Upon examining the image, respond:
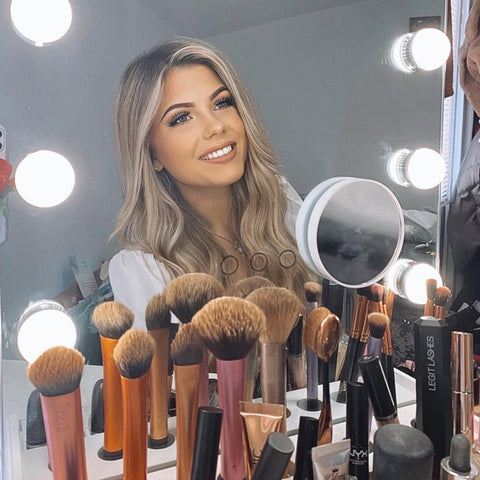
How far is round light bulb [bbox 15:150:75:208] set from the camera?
521mm

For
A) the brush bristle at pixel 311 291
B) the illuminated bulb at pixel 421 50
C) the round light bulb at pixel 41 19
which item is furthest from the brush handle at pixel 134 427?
the illuminated bulb at pixel 421 50

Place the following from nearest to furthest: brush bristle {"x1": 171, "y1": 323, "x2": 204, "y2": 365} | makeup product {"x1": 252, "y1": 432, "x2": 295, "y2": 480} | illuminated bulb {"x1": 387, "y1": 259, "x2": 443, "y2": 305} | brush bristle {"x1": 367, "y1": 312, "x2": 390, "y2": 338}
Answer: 1. makeup product {"x1": 252, "y1": 432, "x2": 295, "y2": 480}
2. brush bristle {"x1": 171, "y1": 323, "x2": 204, "y2": 365}
3. brush bristle {"x1": 367, "y1": 312, "x2": 390, "y2": 338}
4. illuminated bulb {"x1": 387, "y1": 259, "x2": 443, "y2": 305}

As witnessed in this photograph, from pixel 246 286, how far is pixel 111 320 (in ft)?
0.54

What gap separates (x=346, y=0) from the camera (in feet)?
2.09

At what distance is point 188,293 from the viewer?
1.84 feet

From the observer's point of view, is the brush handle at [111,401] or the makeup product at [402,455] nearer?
the makeup product at [402,455]

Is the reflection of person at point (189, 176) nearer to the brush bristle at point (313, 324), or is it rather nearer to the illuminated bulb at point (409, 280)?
the brush bristle at point (313, 324)

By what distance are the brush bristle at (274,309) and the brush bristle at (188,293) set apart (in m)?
0.05

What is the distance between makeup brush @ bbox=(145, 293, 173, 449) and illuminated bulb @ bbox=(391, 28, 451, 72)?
45 centimetres

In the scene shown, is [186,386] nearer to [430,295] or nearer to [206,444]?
[206,444]

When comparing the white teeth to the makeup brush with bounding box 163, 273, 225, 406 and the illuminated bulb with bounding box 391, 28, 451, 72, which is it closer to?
the makeup brush with bounding box 163, 273, 225, 406

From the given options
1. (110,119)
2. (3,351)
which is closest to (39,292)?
(3,351)

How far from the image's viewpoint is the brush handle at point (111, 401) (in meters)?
0.54

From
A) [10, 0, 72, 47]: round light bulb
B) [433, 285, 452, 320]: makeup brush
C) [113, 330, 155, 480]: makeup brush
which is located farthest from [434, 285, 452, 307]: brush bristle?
[10, 0, 72, 47]: round light bulb
